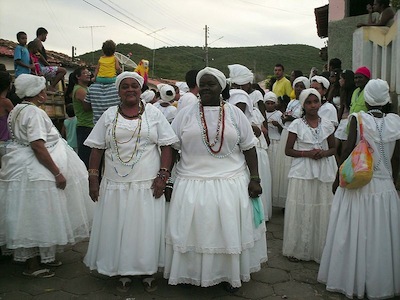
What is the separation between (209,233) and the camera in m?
4.05

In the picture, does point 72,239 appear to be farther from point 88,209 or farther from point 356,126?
point 356,126

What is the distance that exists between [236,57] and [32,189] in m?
65.5

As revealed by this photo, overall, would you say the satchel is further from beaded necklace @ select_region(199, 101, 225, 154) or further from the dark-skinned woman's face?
the dark-skinned woman's face

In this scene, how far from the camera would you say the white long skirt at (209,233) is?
406cm

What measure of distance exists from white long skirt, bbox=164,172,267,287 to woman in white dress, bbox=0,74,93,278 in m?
1.35

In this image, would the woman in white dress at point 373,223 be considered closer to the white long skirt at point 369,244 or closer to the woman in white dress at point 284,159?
the white long skirt at point 369,244

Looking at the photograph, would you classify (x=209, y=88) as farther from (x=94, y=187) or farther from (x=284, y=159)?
(x=284, y=159)

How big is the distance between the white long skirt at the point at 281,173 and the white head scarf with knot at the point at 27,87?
4.04 meters

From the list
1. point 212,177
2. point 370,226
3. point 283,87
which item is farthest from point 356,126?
point 283,87

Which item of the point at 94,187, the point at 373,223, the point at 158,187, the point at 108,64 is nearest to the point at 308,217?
the point at 373,223

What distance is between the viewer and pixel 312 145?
5.20m

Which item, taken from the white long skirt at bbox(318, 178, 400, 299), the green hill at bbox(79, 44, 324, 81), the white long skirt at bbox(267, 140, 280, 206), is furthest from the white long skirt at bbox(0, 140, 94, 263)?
the green hill at bbox(79, 44, 324, 81)

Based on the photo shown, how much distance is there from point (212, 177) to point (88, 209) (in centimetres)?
205

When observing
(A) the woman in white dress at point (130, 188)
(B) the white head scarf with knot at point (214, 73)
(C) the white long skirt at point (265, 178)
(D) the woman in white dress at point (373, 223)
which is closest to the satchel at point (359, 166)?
(D) the woman in white dress at point (373, 223)
